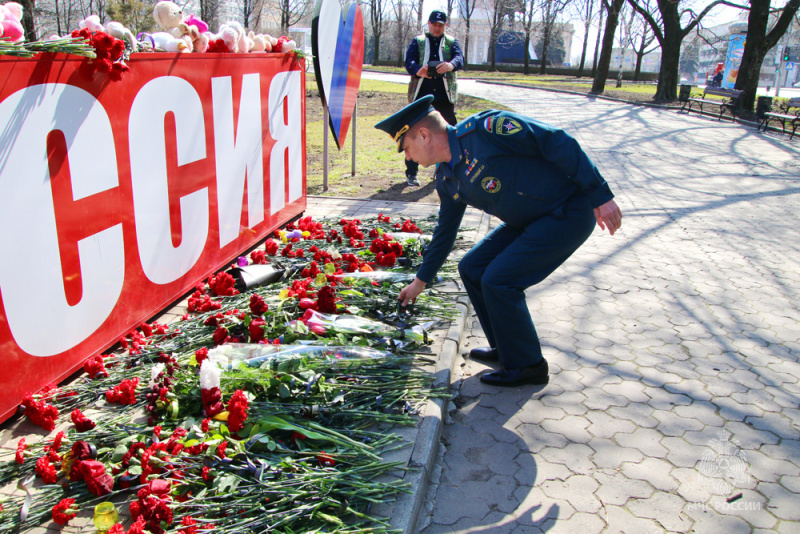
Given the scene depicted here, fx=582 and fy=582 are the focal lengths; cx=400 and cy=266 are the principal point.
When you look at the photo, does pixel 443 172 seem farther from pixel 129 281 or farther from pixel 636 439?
pixel 129 281

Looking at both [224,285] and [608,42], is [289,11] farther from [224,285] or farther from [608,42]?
[224,285]

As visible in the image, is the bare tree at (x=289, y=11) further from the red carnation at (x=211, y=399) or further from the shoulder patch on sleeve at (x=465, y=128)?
the red carnation at (x=211, y=399)

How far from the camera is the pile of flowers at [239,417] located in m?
2.23

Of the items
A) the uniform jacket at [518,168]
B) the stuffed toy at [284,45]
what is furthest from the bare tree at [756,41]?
the uniform jacket at [518,168]

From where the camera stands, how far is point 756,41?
1845 cm

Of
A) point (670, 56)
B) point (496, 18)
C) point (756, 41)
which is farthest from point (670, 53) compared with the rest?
point (496, 18)

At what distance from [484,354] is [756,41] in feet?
65.0

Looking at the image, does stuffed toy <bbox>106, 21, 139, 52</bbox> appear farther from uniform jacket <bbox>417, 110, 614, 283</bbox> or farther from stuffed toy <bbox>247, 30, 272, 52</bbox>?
uniform jacket <bbox>417, 110, 614, 283</bbox>

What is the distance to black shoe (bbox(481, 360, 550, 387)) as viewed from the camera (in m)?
3.41

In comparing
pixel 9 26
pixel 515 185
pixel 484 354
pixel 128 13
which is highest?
pixel 128 13

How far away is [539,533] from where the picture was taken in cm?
238

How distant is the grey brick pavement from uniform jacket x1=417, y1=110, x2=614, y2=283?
3.69 feet

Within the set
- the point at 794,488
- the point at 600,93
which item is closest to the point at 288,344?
the point at 794,488

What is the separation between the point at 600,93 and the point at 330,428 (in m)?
27.4
